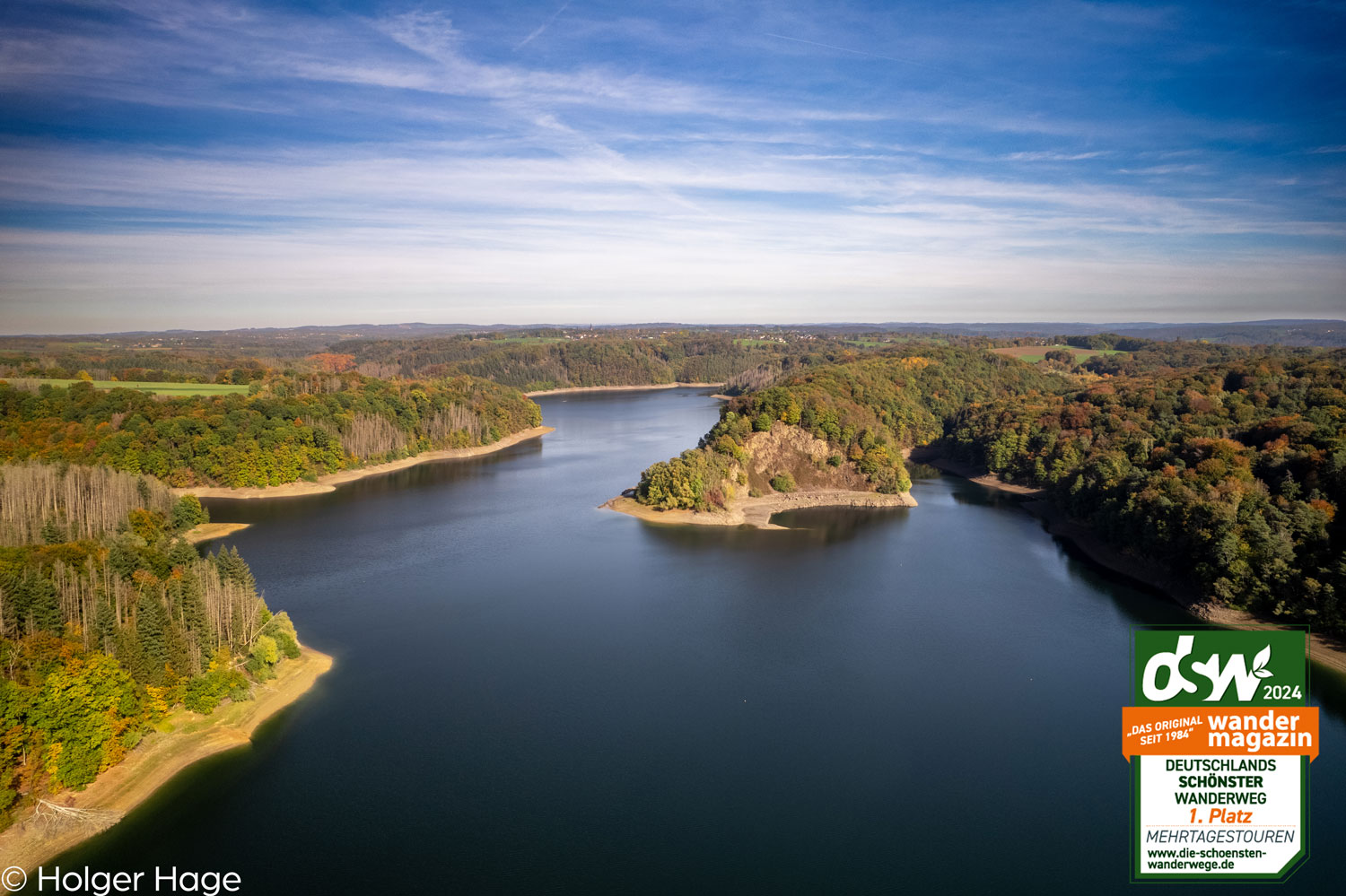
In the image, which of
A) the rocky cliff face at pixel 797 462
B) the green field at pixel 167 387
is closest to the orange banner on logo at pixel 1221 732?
the rocky cliff face at pixel 797 462

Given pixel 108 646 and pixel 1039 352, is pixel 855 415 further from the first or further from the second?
pixel 1039 352

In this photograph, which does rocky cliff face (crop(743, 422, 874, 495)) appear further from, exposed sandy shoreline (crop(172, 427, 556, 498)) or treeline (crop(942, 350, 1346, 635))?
exposed sandy shoreline (crop(172, 427, 556, 498))

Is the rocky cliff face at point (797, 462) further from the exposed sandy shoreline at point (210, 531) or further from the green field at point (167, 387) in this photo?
the green field at point (167, 387)

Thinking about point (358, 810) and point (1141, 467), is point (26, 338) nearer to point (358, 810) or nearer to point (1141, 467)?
point (358, 810)

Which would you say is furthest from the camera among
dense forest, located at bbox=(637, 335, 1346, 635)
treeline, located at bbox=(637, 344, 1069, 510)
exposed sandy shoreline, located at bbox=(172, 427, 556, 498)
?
exposed sandy shoreline, located at bbox=(172, 427, 556, 498)

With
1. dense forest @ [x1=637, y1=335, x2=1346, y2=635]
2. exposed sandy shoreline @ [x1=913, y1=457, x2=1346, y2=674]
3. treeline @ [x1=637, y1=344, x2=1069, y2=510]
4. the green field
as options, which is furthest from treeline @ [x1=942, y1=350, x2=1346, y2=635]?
the green field

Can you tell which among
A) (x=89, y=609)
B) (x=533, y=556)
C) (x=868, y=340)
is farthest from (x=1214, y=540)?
(x=868, y=340)

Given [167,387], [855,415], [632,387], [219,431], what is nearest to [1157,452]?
[855,415]
